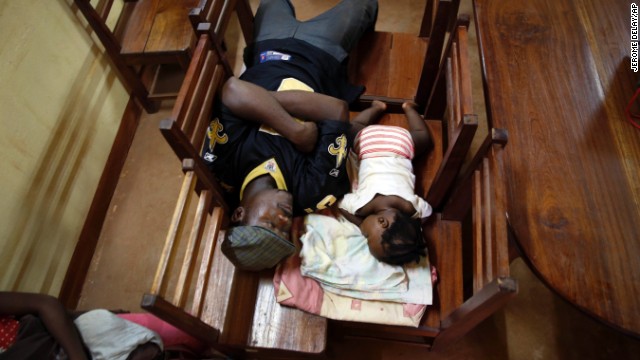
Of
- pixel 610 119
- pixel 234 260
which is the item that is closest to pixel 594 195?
pixel 610 119

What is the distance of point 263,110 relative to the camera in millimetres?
1277

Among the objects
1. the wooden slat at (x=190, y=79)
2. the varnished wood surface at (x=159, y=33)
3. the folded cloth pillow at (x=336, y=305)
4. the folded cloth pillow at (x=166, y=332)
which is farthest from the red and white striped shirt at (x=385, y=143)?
the varnished wood surface at (x=159, y=33)

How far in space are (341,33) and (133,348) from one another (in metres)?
1.33

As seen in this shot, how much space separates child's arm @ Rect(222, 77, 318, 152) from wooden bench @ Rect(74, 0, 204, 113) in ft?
2.19

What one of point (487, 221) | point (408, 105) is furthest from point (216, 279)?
point (408, 105)

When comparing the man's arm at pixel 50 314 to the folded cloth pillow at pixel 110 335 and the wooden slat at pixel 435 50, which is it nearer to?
the folded cloth pillow at pixel 110 335

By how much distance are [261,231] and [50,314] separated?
0.71 metres

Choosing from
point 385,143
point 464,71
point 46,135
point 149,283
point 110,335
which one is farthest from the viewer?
point 149,283

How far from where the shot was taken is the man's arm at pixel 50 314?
Result: 1.15 meters

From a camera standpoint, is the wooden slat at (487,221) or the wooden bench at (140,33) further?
the wooden bench at (140,33)

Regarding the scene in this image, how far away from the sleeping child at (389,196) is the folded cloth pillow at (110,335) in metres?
0.73

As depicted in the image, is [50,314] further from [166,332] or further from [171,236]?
[171,236]

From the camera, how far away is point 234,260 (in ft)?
3.78

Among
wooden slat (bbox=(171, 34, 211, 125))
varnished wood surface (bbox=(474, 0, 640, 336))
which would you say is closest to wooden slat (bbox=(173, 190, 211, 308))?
wooden slat (bbox=(171, 34, 211, 125))
